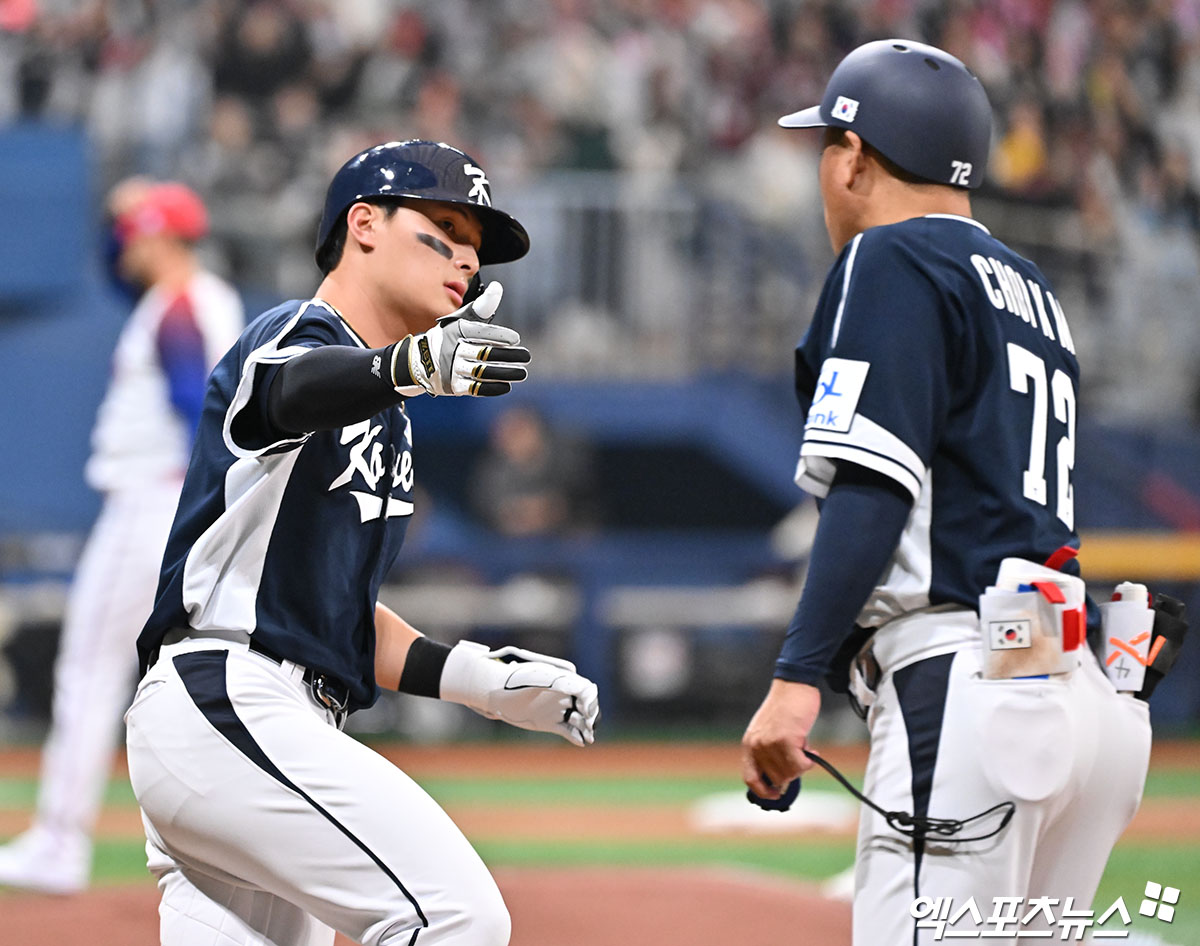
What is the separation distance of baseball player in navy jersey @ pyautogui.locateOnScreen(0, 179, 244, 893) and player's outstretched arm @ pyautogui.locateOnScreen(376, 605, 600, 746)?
287cm

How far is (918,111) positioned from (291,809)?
66.5 inches

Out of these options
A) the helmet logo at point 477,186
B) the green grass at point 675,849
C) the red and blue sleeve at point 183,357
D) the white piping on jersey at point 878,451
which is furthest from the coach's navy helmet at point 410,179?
the green grass at point 675,849

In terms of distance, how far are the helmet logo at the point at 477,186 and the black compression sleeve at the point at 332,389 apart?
589 millimetres

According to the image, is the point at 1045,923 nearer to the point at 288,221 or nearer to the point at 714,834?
the point at 714,834

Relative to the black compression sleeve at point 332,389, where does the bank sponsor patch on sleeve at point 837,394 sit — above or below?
above

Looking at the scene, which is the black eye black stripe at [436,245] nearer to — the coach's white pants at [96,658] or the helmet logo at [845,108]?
the helmet logo at [845,108]

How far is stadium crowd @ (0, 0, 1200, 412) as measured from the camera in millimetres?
13008

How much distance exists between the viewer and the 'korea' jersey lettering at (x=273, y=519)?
2.90 meters

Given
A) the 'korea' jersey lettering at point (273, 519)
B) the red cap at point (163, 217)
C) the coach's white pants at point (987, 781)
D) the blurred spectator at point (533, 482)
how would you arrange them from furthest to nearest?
the blurred spectator at point (533, 482)
the red cap at point (163, 217)
the 'korea' jersey lettering at point (273, 519)
the coach's white pants at point (987, 781)

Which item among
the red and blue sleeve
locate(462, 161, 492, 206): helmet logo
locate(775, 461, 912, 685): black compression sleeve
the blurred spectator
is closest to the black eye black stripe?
locate(462, 161, 492, 206): helmet logo

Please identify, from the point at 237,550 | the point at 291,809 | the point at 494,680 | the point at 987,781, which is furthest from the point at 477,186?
the point at 987,781

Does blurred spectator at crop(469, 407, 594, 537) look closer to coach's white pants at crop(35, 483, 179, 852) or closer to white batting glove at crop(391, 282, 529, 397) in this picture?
coach's white pants at crop(35, 483, 179, 852)

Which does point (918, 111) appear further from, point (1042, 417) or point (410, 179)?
point (410, 179)

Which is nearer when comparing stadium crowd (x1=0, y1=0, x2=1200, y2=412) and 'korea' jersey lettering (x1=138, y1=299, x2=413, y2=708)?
'korea' jersey lettering (x1=138, y1=299, x2=413, y2=708)
